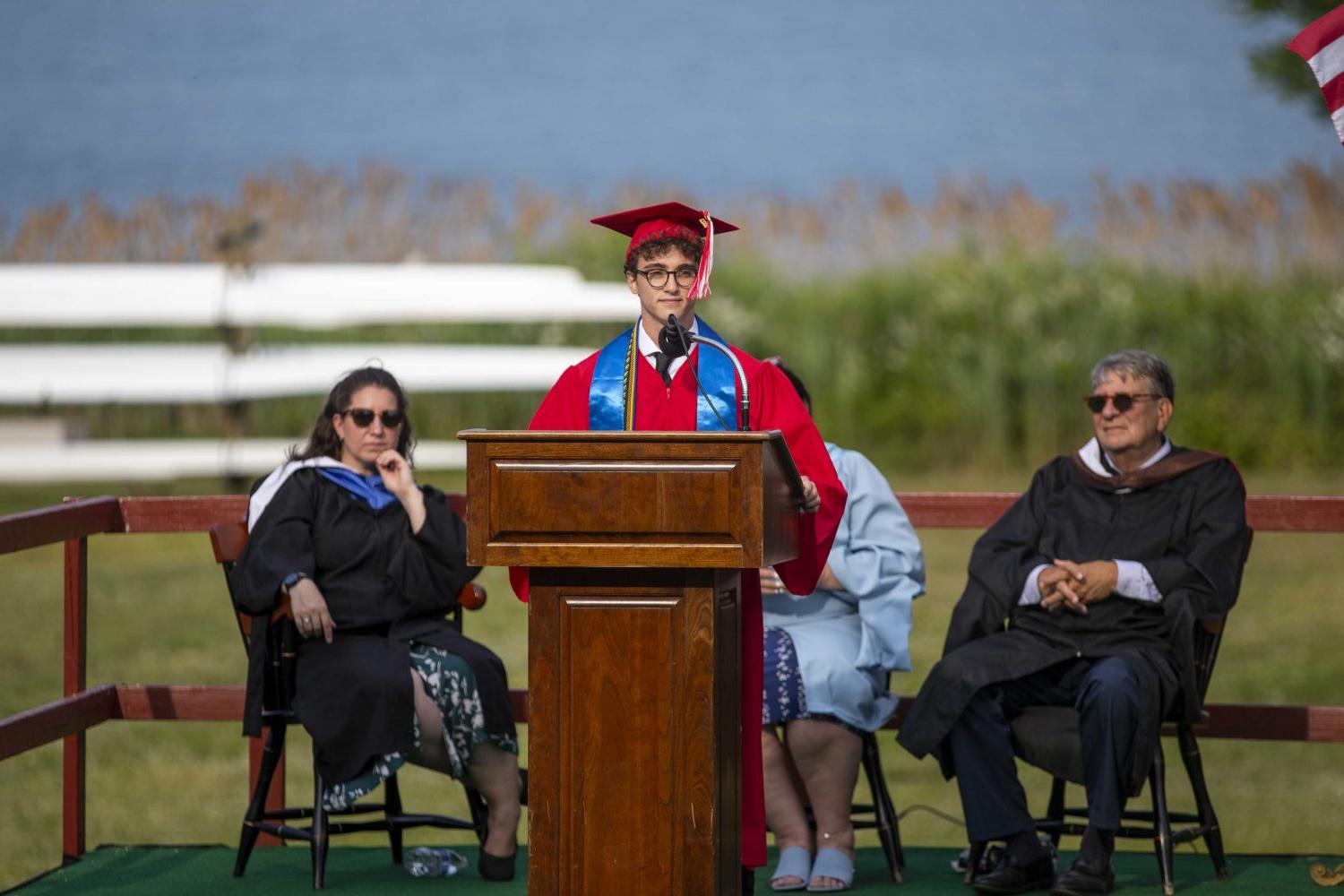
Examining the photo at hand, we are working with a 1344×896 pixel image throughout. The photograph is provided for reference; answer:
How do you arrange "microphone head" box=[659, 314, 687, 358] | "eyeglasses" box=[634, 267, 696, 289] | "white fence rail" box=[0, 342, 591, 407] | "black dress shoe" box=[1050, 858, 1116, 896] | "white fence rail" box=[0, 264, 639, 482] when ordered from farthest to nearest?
"white fence rail" box=[0, 342, 591, 407] → "white fence rail" box=[0, 264, 639, 482] → "black dress shoe" box=[1050, 858, 1116, 896] → "eyeglasses" box=[634, 267, 696, 289] → "microphone head" box=[659, 314, 687, 358]

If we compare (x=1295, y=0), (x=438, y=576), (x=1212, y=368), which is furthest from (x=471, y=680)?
(x=1212, y=368)

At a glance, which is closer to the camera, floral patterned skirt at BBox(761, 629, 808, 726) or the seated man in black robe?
the seated man in black robe

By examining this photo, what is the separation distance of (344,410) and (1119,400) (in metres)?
2.08

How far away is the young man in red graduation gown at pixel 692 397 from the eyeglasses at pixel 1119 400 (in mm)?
1257

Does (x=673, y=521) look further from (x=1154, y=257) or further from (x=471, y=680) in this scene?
(x=1154, y=257)

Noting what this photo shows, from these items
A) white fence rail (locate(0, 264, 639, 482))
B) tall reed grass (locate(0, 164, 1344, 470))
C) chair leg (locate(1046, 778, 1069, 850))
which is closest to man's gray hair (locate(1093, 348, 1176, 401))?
chair leg (locate(1046, 778, 1069, 850))

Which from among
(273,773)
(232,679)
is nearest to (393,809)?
(273,773)

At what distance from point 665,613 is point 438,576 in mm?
1767

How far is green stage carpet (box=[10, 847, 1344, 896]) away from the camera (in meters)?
5.16

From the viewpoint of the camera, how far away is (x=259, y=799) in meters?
5.31

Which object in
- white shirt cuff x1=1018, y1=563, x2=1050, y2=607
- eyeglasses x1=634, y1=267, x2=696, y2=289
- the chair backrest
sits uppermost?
eyeglasses x1=634, y1=267, x2=696, y2=289

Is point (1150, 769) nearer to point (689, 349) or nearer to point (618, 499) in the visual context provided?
point (689, 349)

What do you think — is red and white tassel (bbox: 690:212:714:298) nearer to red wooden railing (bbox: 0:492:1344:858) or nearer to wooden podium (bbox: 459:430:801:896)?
wooden podium (bbox: 459:430:801:896)

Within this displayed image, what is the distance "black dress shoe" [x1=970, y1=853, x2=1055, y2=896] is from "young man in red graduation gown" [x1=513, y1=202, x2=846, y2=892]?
98cm
